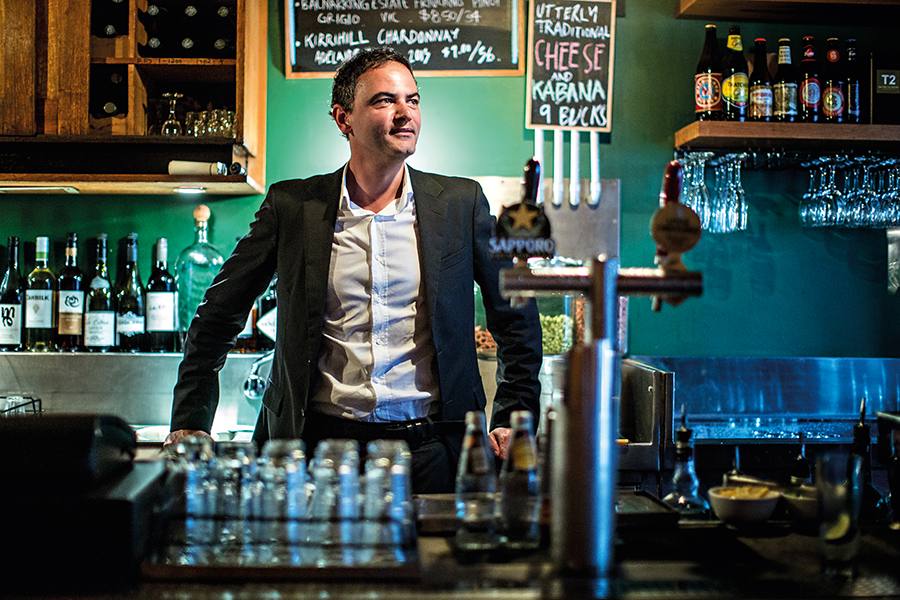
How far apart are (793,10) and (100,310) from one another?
2885mm

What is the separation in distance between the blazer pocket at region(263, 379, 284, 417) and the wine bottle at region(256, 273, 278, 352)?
98cm

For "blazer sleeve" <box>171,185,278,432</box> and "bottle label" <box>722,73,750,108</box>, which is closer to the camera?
"blazer sleeve" <box>171,185,278,432</box>

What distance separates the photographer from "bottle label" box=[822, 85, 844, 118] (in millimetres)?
2912

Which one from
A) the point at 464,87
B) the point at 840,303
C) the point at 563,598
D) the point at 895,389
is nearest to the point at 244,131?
the point at 464,87

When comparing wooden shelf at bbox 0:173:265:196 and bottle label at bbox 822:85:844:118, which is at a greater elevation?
bottle label at bbox 822:85:844:118

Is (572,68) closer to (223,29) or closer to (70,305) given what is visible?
(223,29)

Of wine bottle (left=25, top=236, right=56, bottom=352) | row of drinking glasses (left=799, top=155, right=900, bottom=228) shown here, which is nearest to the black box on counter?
row of drinking glasses (left=799, top=155, right=900, bottom=228)

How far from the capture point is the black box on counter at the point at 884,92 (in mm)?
2967

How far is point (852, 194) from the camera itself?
299 centimetres

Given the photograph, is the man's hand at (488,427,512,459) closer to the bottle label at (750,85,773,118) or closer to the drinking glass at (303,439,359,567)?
the drinking glass at (303,439,359,567)

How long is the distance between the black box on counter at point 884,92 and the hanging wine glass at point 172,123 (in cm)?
255

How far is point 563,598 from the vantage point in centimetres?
82

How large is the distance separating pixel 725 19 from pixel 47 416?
9.50ft

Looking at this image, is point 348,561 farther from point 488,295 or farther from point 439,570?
point 488,295
